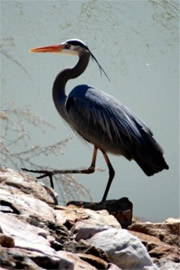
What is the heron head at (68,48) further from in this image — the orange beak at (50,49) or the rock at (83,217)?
the rock at (83,217)

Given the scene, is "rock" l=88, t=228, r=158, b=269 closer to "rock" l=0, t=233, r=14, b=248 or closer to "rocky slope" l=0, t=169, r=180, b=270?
"rocky slope" l=0, t=169, r=180, b=270

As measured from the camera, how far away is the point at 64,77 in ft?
18.7

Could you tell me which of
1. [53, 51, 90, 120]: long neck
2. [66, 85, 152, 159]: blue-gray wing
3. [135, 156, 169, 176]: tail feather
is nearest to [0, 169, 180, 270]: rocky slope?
[135, 156, 169, 176]: tail feather

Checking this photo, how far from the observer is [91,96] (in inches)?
206

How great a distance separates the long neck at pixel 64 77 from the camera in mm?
5645

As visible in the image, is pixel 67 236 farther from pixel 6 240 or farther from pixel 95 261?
pixel 6 240

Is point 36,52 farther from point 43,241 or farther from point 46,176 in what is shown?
point 43,241

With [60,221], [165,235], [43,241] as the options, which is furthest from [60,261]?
[165,235]

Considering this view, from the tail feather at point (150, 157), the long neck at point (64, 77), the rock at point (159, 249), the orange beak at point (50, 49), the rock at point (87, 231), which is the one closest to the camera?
the rock at point (87, 231)

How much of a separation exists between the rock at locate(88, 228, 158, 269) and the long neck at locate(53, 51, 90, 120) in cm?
218

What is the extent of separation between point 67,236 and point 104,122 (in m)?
1.58

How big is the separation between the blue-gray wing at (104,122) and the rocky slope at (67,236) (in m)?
0.63

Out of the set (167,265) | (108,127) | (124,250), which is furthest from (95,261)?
(108,127)

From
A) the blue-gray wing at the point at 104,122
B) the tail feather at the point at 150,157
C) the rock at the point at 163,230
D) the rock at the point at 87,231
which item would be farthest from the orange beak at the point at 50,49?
the rock at the point at 87,231
